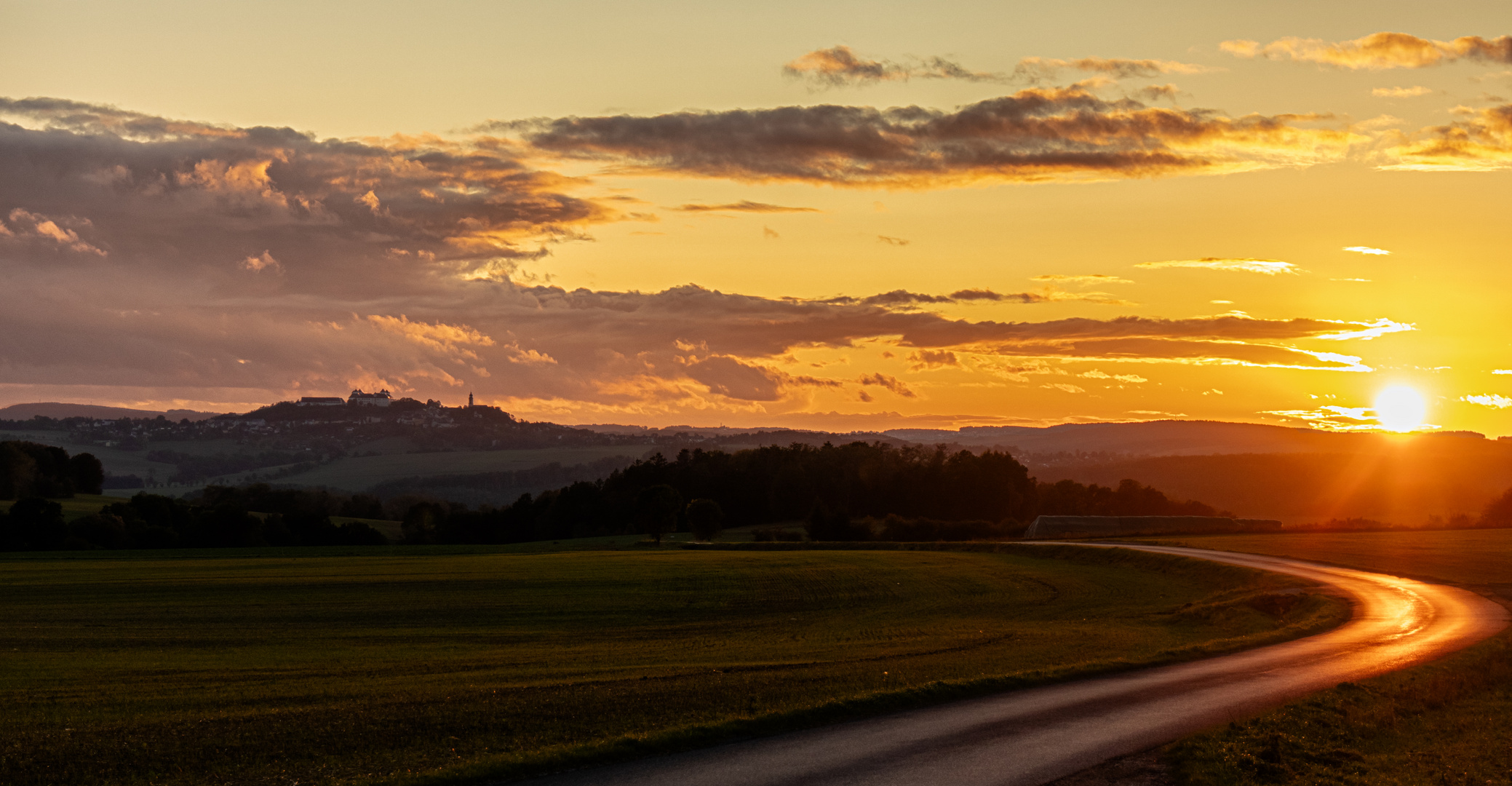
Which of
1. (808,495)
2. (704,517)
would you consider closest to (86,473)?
(704,517)

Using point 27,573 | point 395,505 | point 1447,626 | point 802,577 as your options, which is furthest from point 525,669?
point 395,505

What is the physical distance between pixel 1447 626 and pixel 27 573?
68.5 metres

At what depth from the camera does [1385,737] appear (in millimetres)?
20203

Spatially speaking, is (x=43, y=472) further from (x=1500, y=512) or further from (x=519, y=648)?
(x=1500, y=512)

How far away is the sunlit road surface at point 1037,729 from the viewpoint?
15992 mm

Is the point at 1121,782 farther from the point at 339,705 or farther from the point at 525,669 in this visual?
the point at 525,669

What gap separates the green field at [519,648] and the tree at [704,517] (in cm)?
4142

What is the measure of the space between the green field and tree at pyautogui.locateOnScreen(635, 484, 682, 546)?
97.9ft

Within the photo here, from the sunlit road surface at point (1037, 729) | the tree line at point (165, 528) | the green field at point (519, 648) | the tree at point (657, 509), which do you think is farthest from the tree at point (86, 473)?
the sunlit road surface at point (1037, 729)

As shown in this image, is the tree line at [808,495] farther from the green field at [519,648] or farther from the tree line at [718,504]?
the green field at [519,648]

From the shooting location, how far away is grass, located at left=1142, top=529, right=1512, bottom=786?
1666 cm

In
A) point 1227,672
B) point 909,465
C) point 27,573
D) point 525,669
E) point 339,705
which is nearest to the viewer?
point 339,705

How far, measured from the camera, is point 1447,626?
34.6 metres

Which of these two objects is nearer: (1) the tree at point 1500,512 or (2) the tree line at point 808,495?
(1) the tree at point 1500,512
